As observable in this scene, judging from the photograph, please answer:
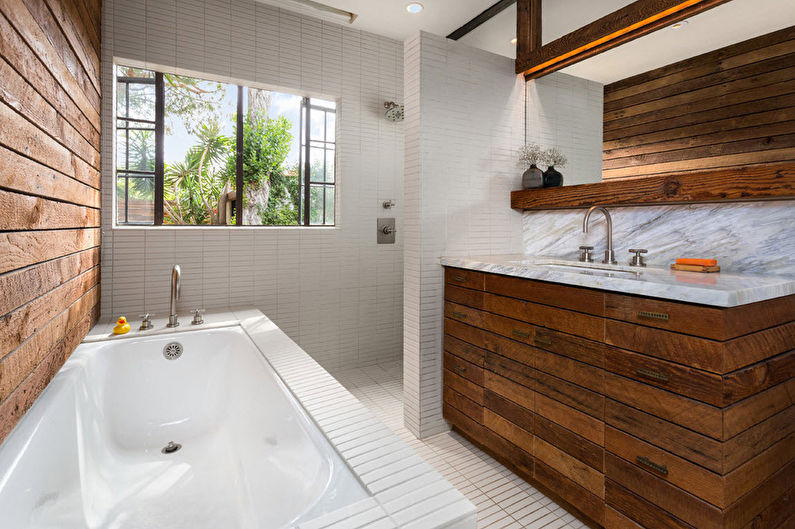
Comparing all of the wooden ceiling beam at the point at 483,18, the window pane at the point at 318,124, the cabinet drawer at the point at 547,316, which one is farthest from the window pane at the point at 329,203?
the cabinet drawer at the point at 547,316

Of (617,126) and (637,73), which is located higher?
(637,73)

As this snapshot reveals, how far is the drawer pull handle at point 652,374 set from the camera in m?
1.21

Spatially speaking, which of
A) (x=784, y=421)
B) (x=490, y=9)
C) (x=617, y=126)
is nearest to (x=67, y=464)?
(x=784, y=421)

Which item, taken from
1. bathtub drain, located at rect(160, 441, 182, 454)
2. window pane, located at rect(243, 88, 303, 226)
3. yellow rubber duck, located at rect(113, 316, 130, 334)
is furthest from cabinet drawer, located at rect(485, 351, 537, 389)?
window pane, located at rect(243, 88, 303, 226)

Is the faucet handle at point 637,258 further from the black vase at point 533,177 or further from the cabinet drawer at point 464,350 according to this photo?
the cabinet drawer at point 464,350

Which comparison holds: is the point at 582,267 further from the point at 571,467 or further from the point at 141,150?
the point at 141,150

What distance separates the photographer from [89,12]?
1.98 meters

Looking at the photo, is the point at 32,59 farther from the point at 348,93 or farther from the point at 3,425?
the point at 348,93

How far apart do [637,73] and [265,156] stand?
15.8 feet

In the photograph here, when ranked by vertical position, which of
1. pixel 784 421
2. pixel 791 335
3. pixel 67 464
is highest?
pixel 791 335

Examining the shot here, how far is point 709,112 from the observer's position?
164cm

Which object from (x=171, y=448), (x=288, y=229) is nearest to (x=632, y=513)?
(x=171, y=448)

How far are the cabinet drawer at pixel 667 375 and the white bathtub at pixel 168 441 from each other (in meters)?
0.94

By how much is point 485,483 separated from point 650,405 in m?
0.85
